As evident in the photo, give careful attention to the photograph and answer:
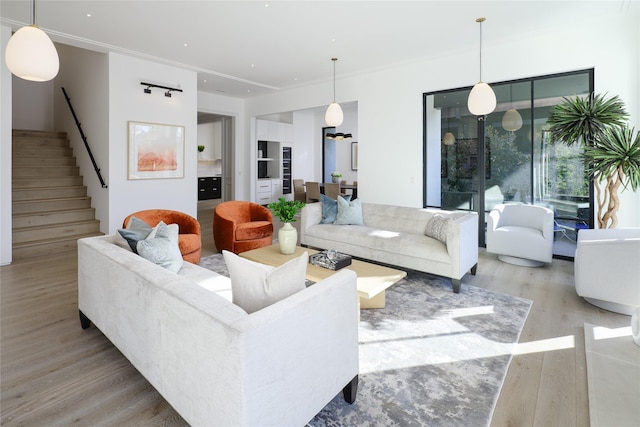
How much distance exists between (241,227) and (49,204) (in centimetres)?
330

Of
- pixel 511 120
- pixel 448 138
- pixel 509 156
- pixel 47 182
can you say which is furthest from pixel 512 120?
pixel 47 182

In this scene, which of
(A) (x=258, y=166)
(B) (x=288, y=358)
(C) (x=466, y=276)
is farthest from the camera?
(A) (x=258, y=166)

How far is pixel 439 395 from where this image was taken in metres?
1.96

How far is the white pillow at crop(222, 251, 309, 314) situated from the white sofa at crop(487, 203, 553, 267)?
3.66m

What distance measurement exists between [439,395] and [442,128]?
4.58 m

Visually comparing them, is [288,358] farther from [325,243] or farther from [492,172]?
[492,172]

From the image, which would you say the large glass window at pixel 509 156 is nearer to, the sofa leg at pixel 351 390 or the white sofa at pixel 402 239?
the white sofa at pixel 402 239

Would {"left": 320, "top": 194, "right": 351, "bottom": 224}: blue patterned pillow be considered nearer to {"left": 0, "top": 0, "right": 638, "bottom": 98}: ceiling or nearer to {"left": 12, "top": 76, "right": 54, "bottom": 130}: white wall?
{"left": 0, "top": 0, "right": 638, "bottom": 98}: ceiling

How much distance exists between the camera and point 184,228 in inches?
175

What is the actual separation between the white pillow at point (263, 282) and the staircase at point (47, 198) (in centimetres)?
465

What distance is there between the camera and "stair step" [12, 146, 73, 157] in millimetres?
5980

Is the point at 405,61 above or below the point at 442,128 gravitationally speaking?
above

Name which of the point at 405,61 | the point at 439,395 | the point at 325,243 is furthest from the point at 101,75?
the point at 439,395

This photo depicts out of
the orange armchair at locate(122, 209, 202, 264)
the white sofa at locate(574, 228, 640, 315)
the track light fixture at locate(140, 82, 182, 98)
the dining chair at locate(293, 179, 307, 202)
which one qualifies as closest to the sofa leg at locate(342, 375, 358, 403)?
the white sofa at locate(574, 228, 640, 315)
